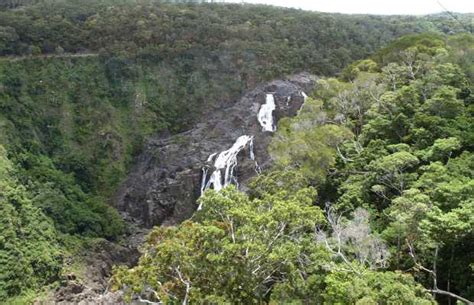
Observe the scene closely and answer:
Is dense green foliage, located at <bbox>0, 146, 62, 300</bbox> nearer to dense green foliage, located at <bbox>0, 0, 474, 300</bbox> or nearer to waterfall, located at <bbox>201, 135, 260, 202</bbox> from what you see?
dense green foliage, located at <bbox>0, 0, 474, 300</bbox>

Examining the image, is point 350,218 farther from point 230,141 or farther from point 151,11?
point 151,11

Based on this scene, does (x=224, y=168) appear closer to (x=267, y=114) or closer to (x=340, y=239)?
(x=267, y=114)

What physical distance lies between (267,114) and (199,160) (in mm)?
11879

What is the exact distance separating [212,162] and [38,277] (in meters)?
19.5

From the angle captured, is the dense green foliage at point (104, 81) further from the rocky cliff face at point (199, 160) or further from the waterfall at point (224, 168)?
the waterfall at point (224, 168)

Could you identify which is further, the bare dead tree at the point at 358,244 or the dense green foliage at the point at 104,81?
the dense green foliage at the point at 104,81

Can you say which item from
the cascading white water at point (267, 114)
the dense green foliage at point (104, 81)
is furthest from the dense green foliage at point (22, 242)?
the cascading white water at point (267, 114)

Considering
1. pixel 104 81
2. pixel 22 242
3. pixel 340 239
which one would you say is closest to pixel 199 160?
pixel 22 242

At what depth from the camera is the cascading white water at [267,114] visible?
5766 centimetres

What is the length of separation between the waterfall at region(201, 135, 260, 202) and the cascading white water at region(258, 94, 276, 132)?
4934mm

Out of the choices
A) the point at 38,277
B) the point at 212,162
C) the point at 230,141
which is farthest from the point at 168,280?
the point at 230,141

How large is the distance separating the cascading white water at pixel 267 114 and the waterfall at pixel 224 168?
4.93m

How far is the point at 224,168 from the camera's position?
49.8 meters

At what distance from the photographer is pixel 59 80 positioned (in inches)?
2432
